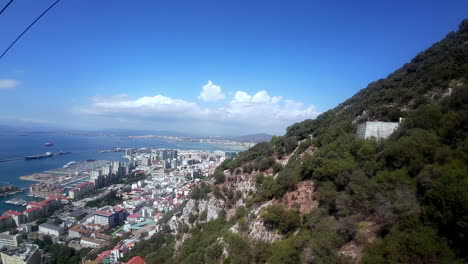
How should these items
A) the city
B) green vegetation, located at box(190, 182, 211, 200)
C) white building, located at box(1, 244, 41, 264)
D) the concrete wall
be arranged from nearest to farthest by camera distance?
the concrete wall → green vegetation, located at box(190, 182, 211, 200) → white building, located at box(1, 244, 41, 264) → the city

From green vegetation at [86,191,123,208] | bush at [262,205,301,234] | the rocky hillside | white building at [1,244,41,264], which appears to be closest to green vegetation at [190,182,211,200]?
the rocky hillside

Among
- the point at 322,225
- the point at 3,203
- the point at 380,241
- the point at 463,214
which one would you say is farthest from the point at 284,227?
the point at 3,203

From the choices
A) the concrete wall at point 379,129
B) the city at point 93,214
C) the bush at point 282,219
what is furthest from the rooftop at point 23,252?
the concrete wall at point 379,129

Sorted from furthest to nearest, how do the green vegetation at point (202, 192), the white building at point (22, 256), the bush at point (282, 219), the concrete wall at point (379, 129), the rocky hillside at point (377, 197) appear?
the white building at point (22, 256), the green vegetation at point (202, 192), the concrete wall at point (379, 129), the bush at point (282, 219), the rocky hillside at point (377, 197)

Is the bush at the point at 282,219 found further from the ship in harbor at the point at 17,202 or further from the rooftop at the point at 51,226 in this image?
the ship in harbor at the point at 17,202

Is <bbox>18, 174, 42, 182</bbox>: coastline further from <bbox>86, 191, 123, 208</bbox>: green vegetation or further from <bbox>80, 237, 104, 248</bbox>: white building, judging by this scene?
<bbox>80, 237, 104, 248</bbox>: white building

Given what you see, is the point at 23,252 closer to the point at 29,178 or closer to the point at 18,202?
the point at 18,202

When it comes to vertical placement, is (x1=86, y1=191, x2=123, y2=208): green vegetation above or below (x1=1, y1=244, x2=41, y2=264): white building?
below

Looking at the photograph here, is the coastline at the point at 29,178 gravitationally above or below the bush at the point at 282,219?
below
